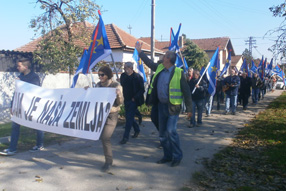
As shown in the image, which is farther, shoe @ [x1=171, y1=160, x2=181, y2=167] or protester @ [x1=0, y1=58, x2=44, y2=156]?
protester @ [x1=0, y1=58, x2=44, y2=156]

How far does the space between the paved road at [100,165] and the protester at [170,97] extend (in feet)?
1.52

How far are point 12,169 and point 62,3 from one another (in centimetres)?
833

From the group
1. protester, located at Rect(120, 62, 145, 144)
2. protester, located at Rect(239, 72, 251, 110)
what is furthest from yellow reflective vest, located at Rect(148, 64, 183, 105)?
protester, located at Rect(239, 72, 251, 110)

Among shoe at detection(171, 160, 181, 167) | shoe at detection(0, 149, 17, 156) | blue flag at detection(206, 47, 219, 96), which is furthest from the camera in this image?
blue flag at detection(206, 47, 219, 96)

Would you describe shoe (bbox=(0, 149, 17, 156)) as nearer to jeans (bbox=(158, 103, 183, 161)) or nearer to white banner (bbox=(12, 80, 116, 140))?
white banner (bbox=(12, 80, 116, 140))

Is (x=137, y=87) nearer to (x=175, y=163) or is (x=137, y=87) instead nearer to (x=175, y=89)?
(x=175, y=89)

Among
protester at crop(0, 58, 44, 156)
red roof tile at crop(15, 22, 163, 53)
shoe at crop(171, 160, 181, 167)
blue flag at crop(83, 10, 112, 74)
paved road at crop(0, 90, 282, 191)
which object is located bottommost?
paved road at crop(0, 90, 282, 191)

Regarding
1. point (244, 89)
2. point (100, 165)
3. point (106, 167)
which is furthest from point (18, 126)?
point (244, 89)

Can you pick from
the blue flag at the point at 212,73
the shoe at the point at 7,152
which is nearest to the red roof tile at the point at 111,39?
the blue flag at the point at 212,73

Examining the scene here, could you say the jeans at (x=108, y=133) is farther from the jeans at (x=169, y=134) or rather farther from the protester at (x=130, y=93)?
the protester at (x=130, y=93)

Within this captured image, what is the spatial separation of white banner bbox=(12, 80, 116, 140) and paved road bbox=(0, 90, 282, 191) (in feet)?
2.10

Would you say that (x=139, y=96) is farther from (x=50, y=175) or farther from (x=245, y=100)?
(x=245, y=100)

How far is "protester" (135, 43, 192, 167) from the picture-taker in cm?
490

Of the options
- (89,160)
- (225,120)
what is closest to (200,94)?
(225,120)
